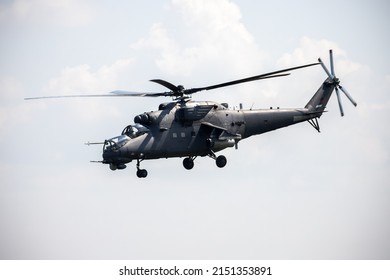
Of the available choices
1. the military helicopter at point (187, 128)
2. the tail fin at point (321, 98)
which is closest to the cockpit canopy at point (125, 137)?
the military helicopter at point (187, 128)

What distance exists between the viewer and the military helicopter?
5653cm

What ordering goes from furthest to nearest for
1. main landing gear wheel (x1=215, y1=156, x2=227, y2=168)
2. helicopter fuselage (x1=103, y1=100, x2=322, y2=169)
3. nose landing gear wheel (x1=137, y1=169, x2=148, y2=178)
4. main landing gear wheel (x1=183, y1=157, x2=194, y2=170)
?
main landing gear wheel (x1=183, y1=157, x2=194, y2=170), main landing gear wheel (x1=215, y1=156, x2=227, y2=168), nose landing gear wheel (x1=137, y1=169, x2=148, y2=178), helicopter fuselage (x1=103, y1=100, x2=322, y2=169)

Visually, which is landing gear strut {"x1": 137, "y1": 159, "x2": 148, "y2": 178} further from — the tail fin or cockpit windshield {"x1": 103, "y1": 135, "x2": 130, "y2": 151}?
the tail fin

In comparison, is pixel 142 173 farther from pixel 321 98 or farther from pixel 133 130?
pixel 321 98

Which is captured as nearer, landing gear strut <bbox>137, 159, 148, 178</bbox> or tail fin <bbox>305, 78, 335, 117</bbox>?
landing gear strut <bbox>137, 159, 148, 178</bbox>

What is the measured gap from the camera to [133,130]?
57.2m

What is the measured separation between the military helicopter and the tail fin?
1.92 metres

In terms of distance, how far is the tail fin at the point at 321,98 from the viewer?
216ft

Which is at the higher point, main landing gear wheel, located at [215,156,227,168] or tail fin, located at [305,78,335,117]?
tail fin, located at [305,78,335,117]

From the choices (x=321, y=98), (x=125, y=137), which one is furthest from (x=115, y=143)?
(x=321, y=98)

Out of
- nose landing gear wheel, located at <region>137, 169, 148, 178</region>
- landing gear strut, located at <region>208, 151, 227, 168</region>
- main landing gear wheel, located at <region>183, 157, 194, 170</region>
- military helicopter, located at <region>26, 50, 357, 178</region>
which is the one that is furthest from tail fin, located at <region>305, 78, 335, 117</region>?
nose landing gear wheel, located at <region>137, 169, 148, 178</region>

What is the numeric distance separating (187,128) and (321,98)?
1286 cm

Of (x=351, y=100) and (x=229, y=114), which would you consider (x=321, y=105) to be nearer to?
(x=351, y=100)
